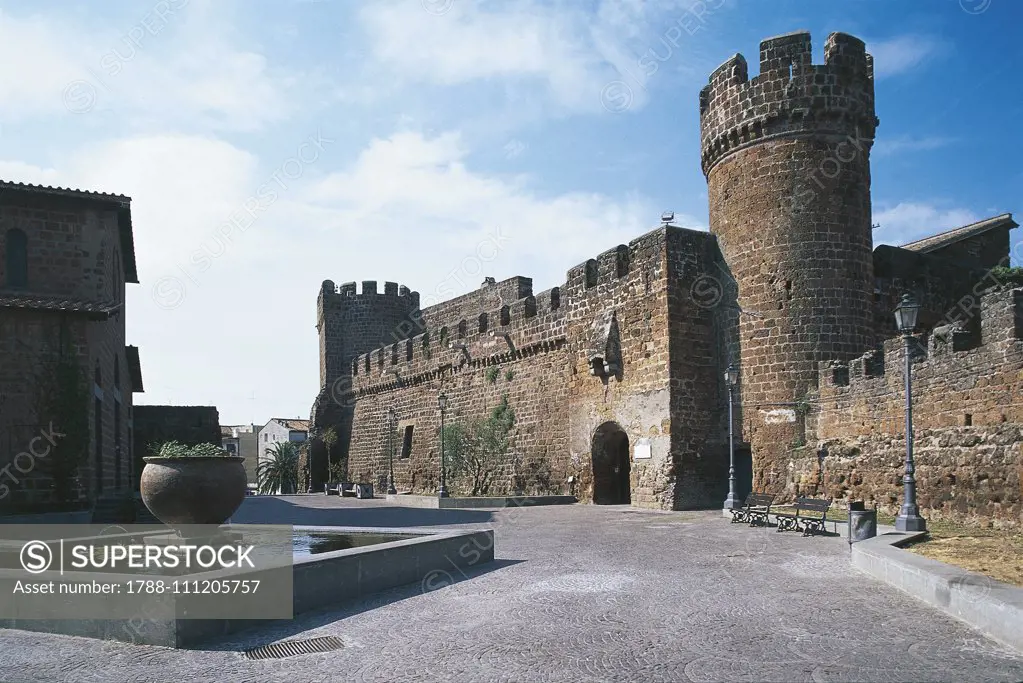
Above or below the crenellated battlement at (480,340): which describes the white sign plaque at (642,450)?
below

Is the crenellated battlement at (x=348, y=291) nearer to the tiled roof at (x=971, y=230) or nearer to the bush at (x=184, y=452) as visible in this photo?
the tiled roof at (x=971, y=230)

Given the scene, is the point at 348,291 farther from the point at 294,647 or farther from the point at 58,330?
the point at 294,647

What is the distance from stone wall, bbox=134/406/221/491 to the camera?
3106 centimetres

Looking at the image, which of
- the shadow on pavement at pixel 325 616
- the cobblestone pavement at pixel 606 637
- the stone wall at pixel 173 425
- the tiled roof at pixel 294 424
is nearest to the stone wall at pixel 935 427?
the cobblestone pavement at pixel 606 637

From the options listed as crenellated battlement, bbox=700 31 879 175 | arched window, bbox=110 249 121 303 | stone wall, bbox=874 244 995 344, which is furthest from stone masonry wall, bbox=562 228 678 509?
arched window, bbox=110 249 121 303

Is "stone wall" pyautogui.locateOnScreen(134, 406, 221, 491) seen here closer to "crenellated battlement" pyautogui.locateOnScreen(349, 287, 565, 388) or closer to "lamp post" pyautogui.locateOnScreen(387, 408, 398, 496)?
"lamp post" pyautogui.locateOnScreen(387, 408, 398, 496)

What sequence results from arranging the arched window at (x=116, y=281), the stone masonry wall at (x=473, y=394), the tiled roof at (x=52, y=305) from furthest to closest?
the stone masonry wall at (x=473, y=394), the arched window at (x=116, y=281), the tiled roof at (x=52, y=305)

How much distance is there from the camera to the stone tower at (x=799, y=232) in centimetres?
1958

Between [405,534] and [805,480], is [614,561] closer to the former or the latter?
[405,534]

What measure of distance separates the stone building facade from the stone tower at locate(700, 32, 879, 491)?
14.4m

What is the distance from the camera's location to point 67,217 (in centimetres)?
1842

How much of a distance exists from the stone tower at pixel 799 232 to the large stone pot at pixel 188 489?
1392 centimetres

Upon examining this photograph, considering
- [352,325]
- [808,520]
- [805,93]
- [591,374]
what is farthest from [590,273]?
[352,325]

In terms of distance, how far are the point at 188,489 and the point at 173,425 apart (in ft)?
81.4
